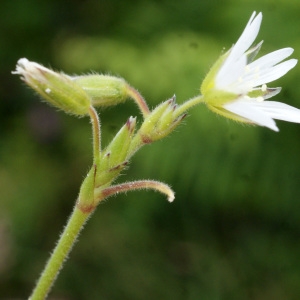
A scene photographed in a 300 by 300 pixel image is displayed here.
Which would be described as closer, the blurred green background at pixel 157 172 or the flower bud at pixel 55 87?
the flower bud at pixel 55 87

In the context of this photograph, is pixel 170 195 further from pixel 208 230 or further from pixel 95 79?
pixel 208 230

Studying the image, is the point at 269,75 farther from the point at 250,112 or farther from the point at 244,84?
the point at 250,112

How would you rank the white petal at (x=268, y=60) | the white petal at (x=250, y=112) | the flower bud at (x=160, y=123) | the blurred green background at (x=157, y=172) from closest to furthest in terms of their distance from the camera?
the white petal at (x=250, y=112), the flower bud at (x=160, y=123), the white petal at (x=268, y=60), the blurred green background at (x=157, y=172)

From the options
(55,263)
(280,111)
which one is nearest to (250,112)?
(280,111)

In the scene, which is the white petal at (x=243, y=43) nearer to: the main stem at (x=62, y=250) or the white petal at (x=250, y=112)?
the white petal at (x=250, y=112)

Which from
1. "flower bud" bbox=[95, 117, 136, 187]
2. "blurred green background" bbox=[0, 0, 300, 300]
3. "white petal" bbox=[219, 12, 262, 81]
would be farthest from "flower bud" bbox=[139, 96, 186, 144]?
"blurred green background" bbox=[0, 0, 300, 300]

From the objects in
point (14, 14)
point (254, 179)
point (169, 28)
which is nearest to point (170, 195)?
point (254, 179)

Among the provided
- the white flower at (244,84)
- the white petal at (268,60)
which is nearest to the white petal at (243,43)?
the white flower at (244,84)
